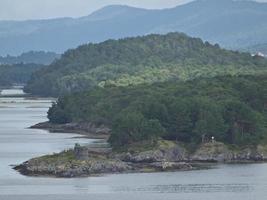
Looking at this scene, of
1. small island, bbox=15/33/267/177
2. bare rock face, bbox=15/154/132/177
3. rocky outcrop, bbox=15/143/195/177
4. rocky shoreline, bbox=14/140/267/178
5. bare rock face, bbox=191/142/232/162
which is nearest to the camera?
bare rock face, bbox=15/154/132/177

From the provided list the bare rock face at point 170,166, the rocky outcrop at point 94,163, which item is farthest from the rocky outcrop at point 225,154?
the bare rock face at point 170,166

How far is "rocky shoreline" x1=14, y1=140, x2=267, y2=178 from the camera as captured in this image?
75.3 metres

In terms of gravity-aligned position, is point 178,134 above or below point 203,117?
below

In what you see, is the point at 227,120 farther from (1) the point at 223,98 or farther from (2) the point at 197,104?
(1) the point at 223,98

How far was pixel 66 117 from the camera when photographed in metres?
127

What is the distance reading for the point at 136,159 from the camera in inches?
3226

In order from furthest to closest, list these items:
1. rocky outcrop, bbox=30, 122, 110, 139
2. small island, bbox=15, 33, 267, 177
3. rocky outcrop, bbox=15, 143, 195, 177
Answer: rocky outcrop, bbox=30, 122, 110, 139 → small island, bbox=15, 33, 267, 177 → rocky outcrop, bbox=15, 143, 195, 177

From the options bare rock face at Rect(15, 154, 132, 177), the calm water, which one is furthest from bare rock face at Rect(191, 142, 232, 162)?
bare rock face at Rect(15, 154, 132, 177)

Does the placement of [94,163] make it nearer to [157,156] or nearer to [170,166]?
[170,166]

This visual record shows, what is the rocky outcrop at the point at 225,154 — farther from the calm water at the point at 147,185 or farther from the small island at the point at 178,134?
the calm water at the point at 147,185

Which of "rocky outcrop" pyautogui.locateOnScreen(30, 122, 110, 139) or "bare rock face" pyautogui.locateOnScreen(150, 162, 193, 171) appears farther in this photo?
"rocky outcrop" pyautogui.locateOnScreen(30, 122, 110, 139)

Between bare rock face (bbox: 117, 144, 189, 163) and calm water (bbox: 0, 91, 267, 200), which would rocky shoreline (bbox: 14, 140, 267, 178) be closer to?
bare rock face (bbox: 117, 144, 189, 163)

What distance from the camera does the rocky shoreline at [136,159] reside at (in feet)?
247

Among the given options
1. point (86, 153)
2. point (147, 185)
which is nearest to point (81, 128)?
point (86, 153)
